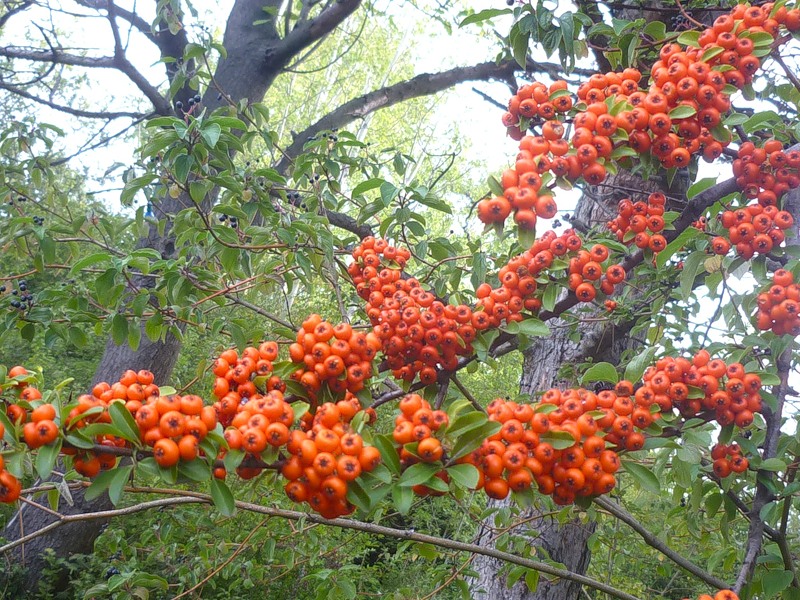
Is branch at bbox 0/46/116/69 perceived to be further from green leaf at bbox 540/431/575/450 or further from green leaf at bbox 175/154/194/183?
green leaf at bbox 540/431/575/450

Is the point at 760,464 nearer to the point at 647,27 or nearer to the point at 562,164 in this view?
the point at 562,164

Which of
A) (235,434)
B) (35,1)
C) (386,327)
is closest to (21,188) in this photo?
(35,1)

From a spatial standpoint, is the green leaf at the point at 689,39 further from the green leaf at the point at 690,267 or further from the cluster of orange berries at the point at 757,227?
the green leaf at the point at 690,267

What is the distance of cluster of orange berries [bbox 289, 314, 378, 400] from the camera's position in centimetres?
155

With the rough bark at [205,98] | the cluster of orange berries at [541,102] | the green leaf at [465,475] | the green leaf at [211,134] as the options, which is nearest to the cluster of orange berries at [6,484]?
the green leaf at [465,475]

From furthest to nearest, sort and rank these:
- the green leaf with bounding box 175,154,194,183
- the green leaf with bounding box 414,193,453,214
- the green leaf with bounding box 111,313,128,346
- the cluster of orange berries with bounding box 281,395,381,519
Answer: the green leaf with bounding box 111,313,128,346 < the green leaf with bounding box 414,193,453,214 < the green leaf with bounding box 175,154,194,183 < the cluster of orange berries with bounding box 281,395,381,519

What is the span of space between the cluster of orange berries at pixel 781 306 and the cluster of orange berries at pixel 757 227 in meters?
0.09

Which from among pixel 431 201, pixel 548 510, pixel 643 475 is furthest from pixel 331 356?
pixel 548 510

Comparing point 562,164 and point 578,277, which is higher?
point 562,164

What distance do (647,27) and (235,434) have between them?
79.1 inches

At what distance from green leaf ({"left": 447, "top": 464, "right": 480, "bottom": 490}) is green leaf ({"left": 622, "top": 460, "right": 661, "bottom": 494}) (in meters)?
0.58

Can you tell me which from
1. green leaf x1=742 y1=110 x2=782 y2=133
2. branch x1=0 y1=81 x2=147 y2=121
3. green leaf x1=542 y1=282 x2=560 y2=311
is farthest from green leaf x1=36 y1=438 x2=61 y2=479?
branch x1=0 y1=81 x2=147 y2=121

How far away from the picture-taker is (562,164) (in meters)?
1.61

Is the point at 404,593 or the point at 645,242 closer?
the point at 645,242
